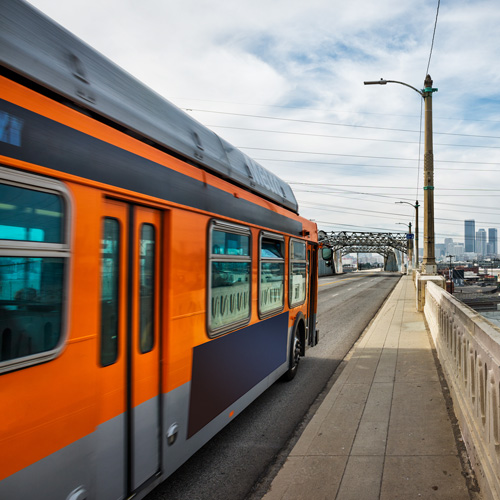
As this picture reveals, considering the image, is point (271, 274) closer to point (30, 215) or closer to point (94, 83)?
point (94, 83)

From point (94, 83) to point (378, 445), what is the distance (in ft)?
14.5

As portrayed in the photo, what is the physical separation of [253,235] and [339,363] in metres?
4.97

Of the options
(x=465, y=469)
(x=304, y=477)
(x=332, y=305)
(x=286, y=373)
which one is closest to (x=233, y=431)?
(x=304, y=477)

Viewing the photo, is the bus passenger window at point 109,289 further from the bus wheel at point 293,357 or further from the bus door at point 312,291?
the bus door at point 312,291

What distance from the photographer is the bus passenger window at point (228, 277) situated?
14.4 ft

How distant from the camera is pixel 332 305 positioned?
21844 mm

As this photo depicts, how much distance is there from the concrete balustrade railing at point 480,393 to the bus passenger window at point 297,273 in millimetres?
2423

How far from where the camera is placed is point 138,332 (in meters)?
3.32

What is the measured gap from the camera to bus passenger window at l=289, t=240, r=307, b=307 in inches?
284

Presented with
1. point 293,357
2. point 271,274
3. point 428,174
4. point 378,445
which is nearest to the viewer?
point 378,445

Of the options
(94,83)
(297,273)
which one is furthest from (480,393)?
(94,83)

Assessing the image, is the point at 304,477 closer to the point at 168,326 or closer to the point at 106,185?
the point at 168,326

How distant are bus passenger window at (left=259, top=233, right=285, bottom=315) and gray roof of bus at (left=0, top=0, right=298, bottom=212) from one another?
1.23 metres

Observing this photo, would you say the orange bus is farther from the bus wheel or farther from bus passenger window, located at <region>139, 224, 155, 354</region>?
the bus wheel
